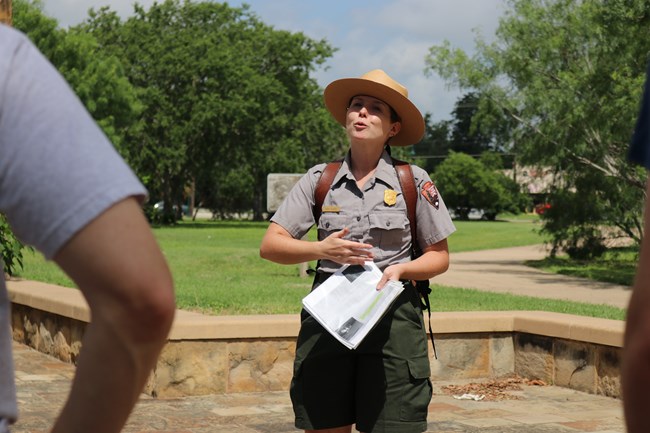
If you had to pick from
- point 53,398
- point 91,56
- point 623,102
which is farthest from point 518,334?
point 91,56

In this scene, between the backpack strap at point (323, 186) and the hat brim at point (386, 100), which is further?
the hat brim at point (386, 100)

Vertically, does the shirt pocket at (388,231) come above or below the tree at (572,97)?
below

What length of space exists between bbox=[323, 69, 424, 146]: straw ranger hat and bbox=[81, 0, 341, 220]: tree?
144 ft

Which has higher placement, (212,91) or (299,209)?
(212,91)

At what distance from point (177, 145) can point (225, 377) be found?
139ft

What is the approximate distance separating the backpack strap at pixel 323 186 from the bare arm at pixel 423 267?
0.42m

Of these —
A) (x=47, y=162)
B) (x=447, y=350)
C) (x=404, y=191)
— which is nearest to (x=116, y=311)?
(x=47, y=162)

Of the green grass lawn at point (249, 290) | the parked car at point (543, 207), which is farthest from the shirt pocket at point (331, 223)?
the parked car at point (543, 207)

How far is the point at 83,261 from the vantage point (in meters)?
1.29

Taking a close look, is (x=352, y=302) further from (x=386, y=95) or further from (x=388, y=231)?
(x=386, y=95)

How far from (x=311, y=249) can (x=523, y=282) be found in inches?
609

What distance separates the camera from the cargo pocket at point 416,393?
14.1 ft

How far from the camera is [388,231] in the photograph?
439cm

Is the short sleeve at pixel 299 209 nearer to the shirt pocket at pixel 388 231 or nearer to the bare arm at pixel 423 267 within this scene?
→ the shirt pocket at pixel 388 231
